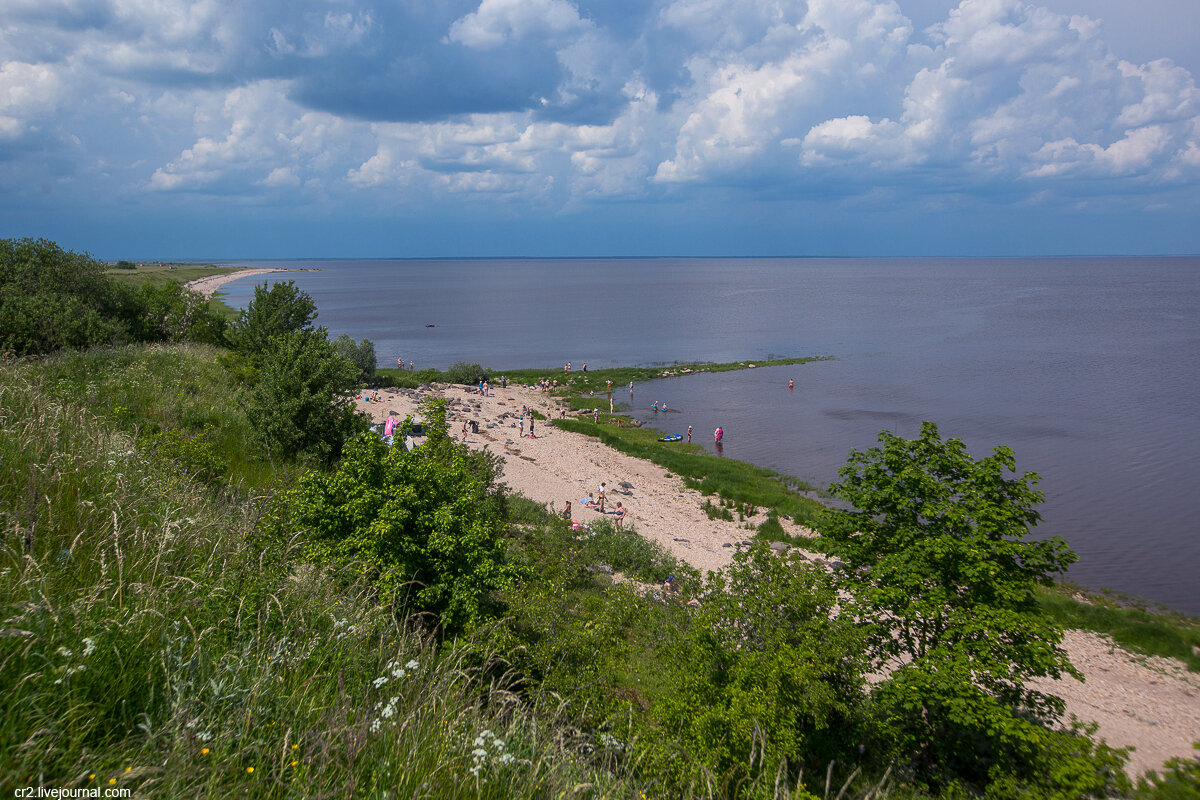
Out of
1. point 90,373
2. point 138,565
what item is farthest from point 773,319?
point 138,565

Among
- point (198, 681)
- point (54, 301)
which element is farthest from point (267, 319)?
point (198, 681)

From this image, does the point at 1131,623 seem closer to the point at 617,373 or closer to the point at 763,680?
the point at 763,680

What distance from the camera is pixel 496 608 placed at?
36.4 feet

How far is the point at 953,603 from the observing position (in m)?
11.6

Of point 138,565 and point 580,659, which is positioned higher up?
point 138,565

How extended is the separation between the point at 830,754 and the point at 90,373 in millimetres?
19394

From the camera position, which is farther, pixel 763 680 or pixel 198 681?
pixel 763 680

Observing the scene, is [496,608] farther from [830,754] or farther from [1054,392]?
[1054,392]

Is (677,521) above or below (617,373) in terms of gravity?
below

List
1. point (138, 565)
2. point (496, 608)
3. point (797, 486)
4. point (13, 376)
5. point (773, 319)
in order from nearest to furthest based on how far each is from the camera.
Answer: point (138, 565) → point (13, 376) → point (496, 608) → point (797, 486) → point (773, 319)

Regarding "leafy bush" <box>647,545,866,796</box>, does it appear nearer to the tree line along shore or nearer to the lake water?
the tree line along shore

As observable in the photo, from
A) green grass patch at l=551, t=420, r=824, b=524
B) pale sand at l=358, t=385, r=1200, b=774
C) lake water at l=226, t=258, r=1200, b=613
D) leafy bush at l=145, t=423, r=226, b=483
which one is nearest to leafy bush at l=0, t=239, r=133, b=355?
pale sand at l=358, t=385, r=1200, b=774

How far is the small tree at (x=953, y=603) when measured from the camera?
10734mm

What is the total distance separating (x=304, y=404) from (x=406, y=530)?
34.6 feet
